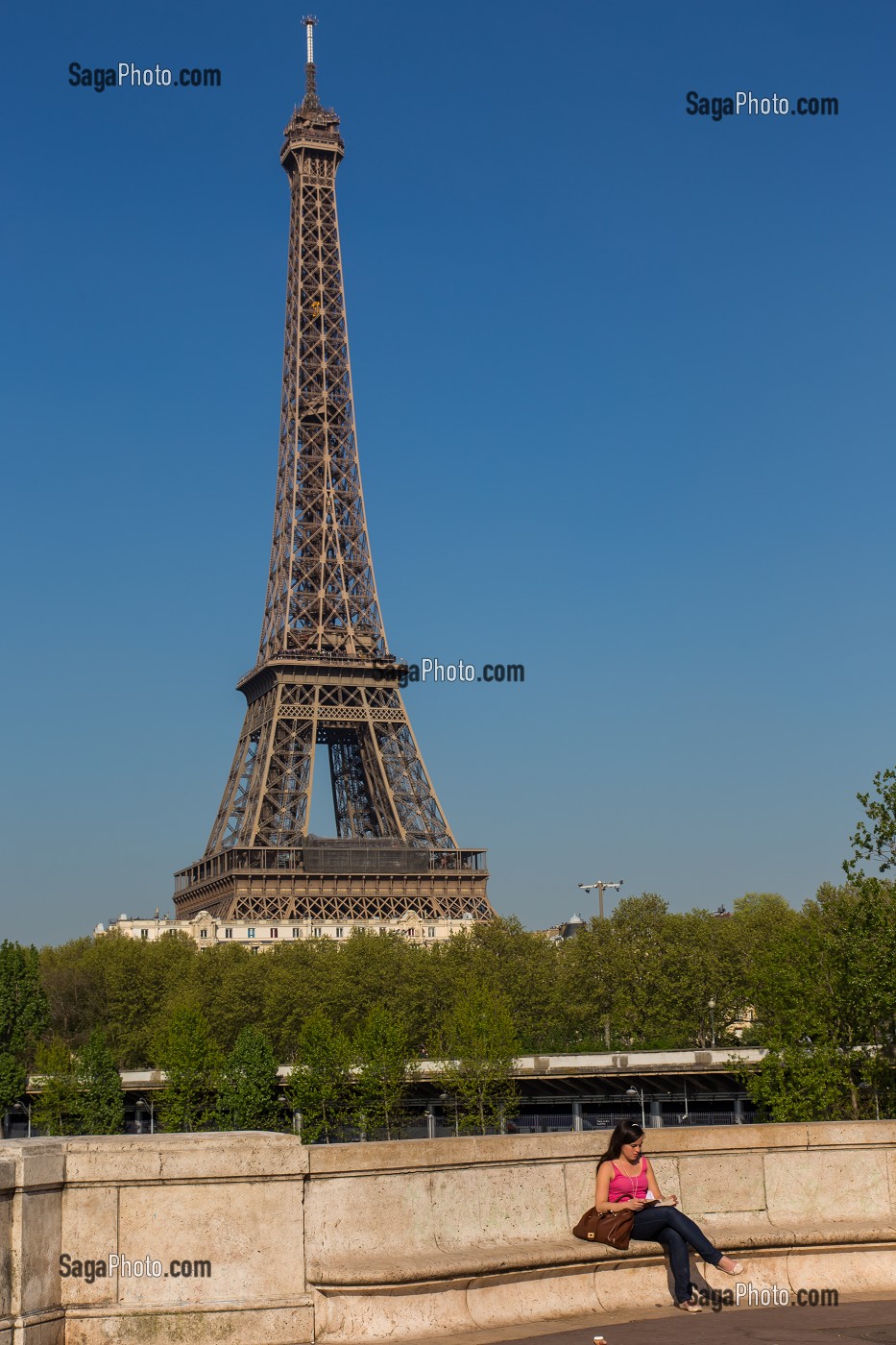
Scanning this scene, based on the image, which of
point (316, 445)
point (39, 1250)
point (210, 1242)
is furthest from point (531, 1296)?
point (316, 445)

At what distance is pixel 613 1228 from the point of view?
41.2 ft

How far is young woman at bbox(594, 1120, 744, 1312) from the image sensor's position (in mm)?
12461

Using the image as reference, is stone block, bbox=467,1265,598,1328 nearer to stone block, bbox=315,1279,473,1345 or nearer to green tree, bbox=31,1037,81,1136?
stone block, bbox=315,1279,473,1345

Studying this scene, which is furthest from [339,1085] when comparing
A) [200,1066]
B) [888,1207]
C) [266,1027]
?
[888,1207]

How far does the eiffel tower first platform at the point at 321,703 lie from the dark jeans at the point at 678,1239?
10291cm

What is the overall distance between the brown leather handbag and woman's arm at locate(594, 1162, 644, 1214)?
0.03 m

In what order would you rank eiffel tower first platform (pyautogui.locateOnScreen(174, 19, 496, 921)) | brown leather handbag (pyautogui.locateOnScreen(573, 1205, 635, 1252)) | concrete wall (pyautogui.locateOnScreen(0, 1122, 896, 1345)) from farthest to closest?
eiffel tower first platform (pyautogui.locateOnScreen(174, 19, 496, 921)) < brown leather handbag (pyautogui.locateOnScreen(573, 1205, 635, 1252)) < concrete wall (pyautogui.locateOnScreen(0, 1122, 896, 1345))

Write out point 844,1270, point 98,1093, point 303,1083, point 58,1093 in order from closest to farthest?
1. point 844,1270
2. point 303,1083
3. point 58,1093
4. point 98,1093

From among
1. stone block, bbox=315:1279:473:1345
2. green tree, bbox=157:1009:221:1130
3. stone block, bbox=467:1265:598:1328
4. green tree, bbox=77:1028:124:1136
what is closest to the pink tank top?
stone block, bbox=467:1265:598:1328

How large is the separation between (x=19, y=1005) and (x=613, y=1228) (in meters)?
86.7

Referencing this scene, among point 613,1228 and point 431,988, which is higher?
point 431,988

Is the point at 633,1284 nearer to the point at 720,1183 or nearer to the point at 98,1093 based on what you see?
the point at 720,1183

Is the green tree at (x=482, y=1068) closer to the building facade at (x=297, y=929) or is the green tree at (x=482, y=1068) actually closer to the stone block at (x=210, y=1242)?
the building facade at (x=297, y=929)

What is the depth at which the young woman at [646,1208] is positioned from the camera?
491 inches
